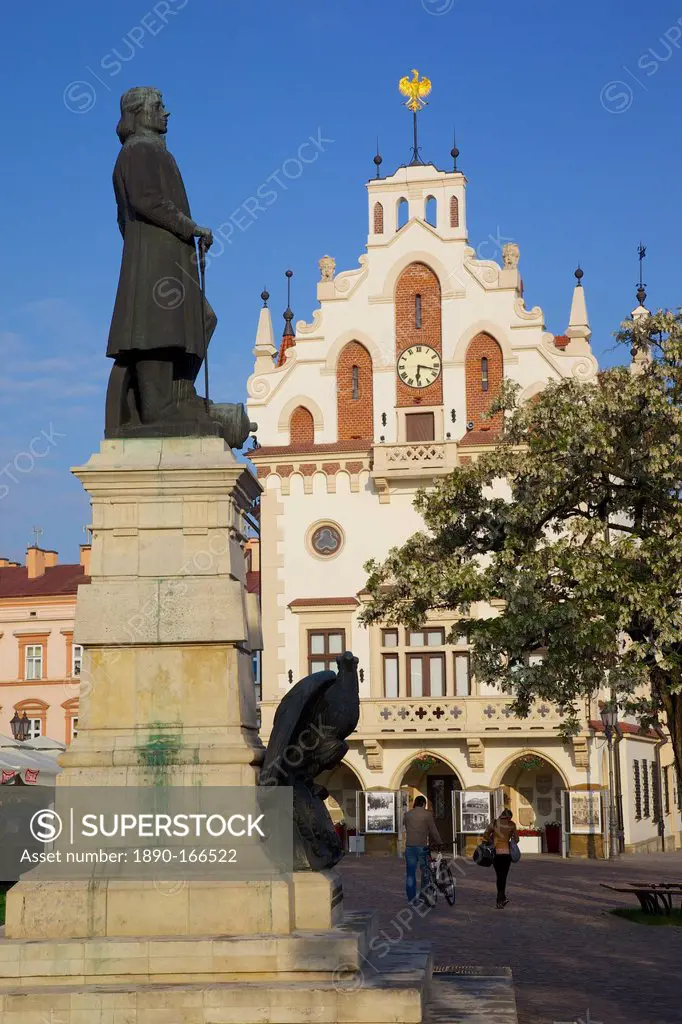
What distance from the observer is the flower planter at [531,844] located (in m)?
43.3

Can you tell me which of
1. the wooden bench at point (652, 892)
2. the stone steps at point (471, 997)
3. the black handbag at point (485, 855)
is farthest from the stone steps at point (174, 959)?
the black handbag at point (485, 855)

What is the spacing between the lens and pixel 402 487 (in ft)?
145

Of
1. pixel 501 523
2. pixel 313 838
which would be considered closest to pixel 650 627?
pixel 501 523

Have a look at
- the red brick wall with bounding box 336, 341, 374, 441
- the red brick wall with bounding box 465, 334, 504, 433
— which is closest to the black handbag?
the red brick wall with bounding box 465, 334, 504, 433

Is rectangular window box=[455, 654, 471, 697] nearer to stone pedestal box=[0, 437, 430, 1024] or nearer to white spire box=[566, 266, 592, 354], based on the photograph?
white spire box=[566, 266, 592, 354]

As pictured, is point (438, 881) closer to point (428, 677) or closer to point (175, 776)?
point (175, 776)

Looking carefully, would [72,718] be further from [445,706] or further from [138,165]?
[138,165]

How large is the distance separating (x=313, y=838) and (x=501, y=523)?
43.9ft

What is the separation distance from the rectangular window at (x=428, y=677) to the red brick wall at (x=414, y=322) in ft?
24.8

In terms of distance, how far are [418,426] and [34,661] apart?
22.5 m

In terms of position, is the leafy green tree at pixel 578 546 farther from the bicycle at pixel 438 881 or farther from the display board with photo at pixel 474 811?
the display board with photo at pixel 474 811

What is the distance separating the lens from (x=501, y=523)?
24.0 meters

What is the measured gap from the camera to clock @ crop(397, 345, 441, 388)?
146 feet

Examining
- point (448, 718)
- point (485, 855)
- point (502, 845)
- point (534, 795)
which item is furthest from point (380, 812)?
point (502, 845)
